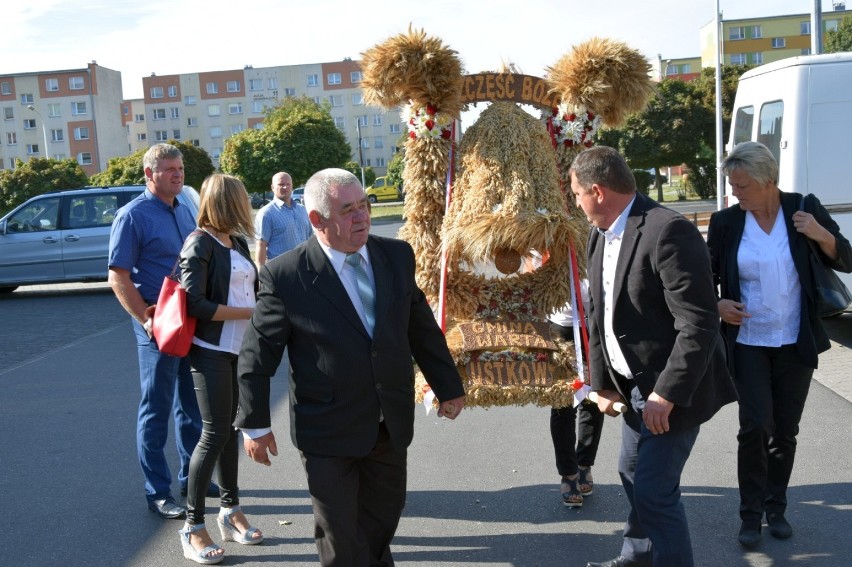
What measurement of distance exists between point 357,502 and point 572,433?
1.76 m

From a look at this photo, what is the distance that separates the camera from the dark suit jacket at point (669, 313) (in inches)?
127

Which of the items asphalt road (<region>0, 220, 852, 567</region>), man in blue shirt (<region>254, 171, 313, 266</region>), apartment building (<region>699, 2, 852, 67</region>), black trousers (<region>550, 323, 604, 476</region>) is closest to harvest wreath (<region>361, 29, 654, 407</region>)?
black trousers (<region>550, 323, 604, 476</region>)

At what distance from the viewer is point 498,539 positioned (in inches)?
178

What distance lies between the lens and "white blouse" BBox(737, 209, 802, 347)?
4.18 metres

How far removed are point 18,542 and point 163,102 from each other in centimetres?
10970

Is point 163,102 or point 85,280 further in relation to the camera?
point 163,102

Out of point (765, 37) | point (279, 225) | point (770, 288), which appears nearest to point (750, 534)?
point (770, 288)

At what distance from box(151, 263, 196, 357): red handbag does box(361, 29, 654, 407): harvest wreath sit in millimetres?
1180

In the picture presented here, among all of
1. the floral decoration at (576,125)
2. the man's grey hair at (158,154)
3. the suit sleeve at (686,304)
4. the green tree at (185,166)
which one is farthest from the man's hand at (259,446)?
the green tree at (185,166)

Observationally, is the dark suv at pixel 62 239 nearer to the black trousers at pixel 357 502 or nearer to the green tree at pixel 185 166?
the black trousers at pixel 357 502

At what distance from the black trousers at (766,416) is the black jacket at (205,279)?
253 cm

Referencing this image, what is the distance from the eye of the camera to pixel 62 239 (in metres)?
16.2

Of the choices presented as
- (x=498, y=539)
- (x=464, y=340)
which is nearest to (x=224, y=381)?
(x=464, y=340)

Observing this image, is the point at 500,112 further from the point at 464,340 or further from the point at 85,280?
the point at 85,280
